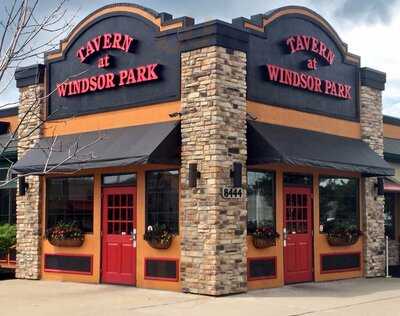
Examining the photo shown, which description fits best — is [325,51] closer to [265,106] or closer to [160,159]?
[265,106]

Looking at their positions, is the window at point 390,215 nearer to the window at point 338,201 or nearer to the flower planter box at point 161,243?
the window at point 338,201

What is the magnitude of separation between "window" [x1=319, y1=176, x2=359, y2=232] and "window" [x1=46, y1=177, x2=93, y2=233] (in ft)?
18.7

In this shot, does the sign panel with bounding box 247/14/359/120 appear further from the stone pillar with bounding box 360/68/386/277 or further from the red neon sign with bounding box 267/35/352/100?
the stone pillar with bounding box 360/68/386/277

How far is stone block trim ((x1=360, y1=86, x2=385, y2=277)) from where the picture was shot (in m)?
17.4

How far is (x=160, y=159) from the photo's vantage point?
1349 centimetres

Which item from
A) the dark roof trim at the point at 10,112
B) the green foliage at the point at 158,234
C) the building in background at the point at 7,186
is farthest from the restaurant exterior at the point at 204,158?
the dark roof trim at the point at 10,112

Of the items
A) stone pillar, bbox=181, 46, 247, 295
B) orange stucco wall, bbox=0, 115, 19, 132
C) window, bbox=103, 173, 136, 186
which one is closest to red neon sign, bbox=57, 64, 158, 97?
stone pillar, bbox=181, 46, 247, 295

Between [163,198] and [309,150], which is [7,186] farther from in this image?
[309,150]

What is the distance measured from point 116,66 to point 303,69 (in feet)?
14.8

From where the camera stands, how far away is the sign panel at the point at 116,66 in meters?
14.7

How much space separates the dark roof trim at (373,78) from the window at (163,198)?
6.66 m

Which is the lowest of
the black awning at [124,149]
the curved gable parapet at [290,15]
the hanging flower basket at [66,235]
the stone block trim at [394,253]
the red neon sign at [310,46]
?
the stone block trim at [394,253]

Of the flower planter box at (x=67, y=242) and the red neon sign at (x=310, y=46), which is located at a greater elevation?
the red neon sign at (x=310, y=46)

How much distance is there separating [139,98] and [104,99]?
124 centimetres
